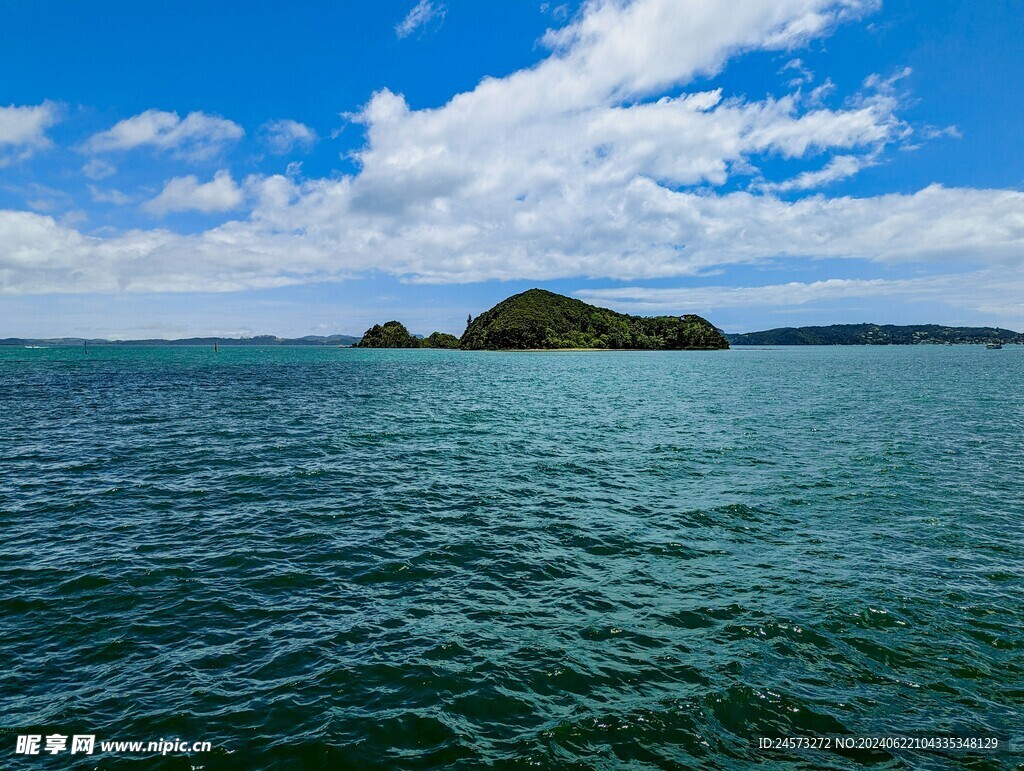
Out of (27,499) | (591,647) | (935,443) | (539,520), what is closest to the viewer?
(591,647)

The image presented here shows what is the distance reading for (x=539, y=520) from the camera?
23.5 m

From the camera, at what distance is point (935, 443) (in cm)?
3997

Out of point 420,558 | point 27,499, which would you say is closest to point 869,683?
point 420,558

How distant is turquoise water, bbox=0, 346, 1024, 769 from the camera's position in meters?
11.0

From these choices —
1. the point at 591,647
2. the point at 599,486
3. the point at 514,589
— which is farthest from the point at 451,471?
the point at 591,647

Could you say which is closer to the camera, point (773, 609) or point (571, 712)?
point (571, 712)

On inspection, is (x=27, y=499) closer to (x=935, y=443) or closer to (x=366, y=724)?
(x=366, y=724)

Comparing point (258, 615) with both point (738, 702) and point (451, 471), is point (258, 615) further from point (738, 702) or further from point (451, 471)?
point (451, 471)

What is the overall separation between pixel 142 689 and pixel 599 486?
2181 cm

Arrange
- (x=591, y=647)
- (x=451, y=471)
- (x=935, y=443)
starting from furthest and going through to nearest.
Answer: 1. (x=935, y=443)
2. (x=451, y=471)
3. (x=591, y=647)

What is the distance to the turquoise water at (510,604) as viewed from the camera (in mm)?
10961

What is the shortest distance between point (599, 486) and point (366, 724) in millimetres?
19766

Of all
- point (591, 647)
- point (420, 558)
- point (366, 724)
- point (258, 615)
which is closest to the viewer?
point (366, 724)

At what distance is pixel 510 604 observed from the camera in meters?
16.2
